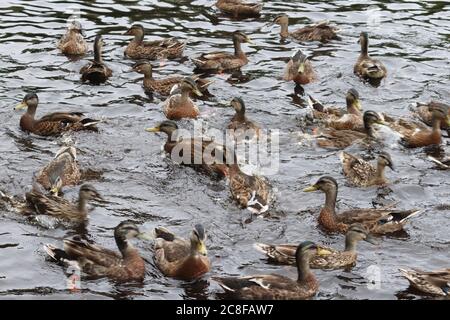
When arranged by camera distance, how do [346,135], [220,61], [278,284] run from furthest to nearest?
[220,61], [346,135], [278,284]

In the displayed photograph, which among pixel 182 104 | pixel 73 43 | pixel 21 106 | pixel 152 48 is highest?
pixel 73 43

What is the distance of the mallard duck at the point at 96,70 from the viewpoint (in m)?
19.0

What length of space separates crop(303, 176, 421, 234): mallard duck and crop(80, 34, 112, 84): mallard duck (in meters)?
7.23

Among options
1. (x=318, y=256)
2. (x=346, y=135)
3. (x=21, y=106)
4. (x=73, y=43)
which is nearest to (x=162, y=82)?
(x=73, y=43)

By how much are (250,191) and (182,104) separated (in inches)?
156

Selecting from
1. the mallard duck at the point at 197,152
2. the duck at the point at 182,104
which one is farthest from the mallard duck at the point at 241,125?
the mallard duck at the point at 197,152

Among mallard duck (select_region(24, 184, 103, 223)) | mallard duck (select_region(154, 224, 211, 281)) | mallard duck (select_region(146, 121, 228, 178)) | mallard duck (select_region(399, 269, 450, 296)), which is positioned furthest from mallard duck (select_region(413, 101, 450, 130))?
mallard duck (select_region(24, 184, 103, 223))

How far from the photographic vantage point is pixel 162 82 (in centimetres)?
1880

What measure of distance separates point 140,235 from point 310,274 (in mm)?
2488

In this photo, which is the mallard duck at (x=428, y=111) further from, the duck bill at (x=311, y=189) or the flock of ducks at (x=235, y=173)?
the duck bill at (x=311, y=189)

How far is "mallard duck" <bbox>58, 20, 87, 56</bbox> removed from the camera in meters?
20.4

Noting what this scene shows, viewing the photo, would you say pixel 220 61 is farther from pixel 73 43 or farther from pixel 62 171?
pixel 62 171

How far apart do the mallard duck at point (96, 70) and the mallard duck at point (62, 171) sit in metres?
4.32
